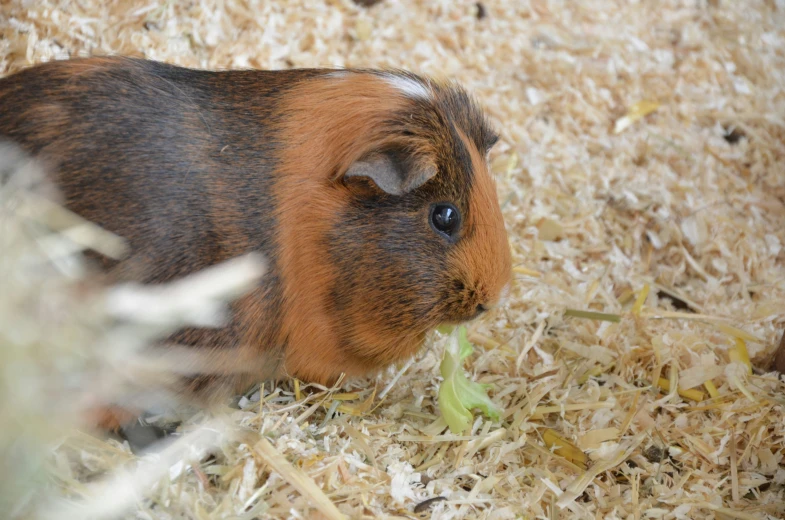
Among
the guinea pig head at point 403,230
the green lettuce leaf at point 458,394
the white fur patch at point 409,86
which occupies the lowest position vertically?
the green lettuce leaf at point 458,394

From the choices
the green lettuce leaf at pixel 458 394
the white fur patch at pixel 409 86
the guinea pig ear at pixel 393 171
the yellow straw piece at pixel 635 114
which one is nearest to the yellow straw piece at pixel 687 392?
the green lettuce leaf at pixel 458 394

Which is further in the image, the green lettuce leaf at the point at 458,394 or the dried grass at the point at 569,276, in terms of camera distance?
the green lettuce leaf at the point at 458,394

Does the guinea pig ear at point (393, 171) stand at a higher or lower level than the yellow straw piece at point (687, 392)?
higher

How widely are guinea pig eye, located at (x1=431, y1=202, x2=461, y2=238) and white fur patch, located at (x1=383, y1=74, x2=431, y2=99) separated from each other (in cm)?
31

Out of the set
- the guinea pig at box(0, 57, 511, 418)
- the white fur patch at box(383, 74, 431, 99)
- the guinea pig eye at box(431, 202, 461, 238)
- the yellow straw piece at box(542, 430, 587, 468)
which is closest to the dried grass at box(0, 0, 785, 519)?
the yellow straw piece at box(542, 430, 587, 468)

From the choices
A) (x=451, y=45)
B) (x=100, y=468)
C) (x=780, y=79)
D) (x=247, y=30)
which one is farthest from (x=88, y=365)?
(x=780, y=79)

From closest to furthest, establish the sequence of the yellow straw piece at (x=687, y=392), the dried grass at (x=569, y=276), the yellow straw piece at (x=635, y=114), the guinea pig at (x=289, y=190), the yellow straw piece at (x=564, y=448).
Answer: the guinea pig at (x=289, y=190) → the dried grass at (x=569, y=276) → the yellow straw piece at (x=564, y=448) → the yellow straw piece at (x=687, y=392) → the yellow straw piece at (x=635, y=114)

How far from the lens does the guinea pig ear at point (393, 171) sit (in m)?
1.83

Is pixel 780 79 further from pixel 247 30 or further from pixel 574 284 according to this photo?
pixel 247 30

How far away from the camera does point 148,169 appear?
69.2 inches

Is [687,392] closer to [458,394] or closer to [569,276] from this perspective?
[569,276]

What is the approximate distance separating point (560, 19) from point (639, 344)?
2.06 meters

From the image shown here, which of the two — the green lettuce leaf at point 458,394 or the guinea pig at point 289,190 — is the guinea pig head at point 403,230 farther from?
the green lettuce leaf at point 458,394

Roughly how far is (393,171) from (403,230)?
0.17m
